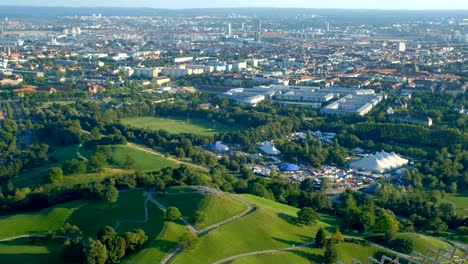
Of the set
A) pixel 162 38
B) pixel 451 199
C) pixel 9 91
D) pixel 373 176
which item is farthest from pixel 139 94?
pixel 162 38

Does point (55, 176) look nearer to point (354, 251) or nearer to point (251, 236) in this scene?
point (251, 236)

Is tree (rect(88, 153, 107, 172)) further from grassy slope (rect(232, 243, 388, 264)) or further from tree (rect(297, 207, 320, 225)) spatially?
grassy slope (rect(232, 243, 388, 264))

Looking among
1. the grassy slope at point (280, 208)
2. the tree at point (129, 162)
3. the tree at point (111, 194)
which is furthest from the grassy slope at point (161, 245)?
the tree at point (129, 162)

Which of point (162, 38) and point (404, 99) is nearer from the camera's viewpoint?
point (404, 99)

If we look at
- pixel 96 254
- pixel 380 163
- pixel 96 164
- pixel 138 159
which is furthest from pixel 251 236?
pixel 380 163

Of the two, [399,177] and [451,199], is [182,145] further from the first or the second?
[451,199]
